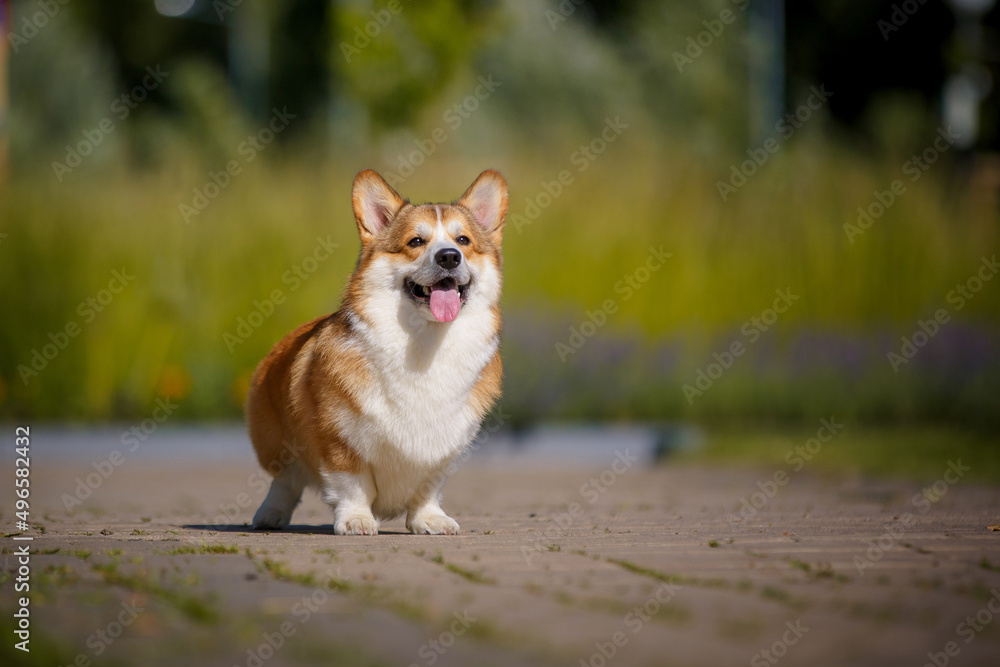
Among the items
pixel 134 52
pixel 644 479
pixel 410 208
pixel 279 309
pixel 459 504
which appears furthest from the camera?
pixel 134 52

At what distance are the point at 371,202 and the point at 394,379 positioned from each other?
38.2 inches

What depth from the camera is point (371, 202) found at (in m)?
5.43

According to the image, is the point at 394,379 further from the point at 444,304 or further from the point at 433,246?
the point at 433,246

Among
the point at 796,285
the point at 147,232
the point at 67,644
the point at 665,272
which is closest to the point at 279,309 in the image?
the point at 147,232

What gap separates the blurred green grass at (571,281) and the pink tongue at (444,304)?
580 cm

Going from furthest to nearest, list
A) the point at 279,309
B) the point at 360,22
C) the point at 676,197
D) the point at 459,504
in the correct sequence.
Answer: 1. the point at 360,22
2. the point at 676,197
3. the point at 279,309
4. the point at 459,504

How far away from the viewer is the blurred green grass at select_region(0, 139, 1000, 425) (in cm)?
1081

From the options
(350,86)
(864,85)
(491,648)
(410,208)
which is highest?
(864,85)

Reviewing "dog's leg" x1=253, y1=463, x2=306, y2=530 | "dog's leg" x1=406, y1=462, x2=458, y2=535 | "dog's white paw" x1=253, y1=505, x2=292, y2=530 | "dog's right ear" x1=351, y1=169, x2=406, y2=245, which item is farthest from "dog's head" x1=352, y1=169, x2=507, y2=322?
"dog's white paw" x1=253, y1=505, x2=292, y2=530

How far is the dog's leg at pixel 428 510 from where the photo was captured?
194 inches

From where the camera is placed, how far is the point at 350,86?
16.4 meters

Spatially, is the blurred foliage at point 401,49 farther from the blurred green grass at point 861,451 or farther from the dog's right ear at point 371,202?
the dog's right ear at point 371,202

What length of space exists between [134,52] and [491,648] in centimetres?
3649

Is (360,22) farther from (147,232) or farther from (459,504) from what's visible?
(459,504)
